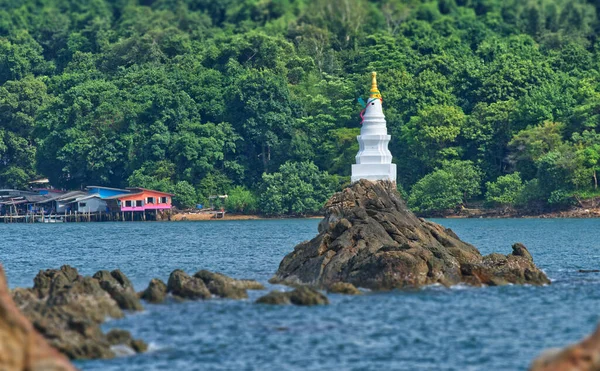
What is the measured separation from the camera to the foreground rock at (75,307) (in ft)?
120

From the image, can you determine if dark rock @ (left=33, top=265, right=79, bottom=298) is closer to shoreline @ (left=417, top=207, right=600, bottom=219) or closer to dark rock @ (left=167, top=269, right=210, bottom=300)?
dark rock @ (left=167, top=269, right=210, bottom=300)

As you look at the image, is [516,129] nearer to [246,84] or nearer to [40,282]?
[246,84]

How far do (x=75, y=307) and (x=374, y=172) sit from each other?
24.1m

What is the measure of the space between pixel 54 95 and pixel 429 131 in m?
45.5

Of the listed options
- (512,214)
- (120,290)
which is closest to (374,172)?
(120,290)

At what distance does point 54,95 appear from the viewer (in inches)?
5719

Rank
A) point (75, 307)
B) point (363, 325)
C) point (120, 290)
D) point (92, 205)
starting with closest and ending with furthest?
point (75, 307) < point (363, 325) < point (120, 290) < point (92, 205)

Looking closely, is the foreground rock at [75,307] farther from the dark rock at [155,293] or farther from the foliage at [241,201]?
the foliage at [241,201]

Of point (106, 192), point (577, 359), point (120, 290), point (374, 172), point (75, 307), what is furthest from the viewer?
point (106, 192)

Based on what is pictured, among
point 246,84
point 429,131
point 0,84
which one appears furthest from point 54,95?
point 429,131

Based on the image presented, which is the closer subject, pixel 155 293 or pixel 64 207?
pixel 155 293

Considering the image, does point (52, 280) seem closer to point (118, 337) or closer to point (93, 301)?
point (93, 301)

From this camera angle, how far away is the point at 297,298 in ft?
153

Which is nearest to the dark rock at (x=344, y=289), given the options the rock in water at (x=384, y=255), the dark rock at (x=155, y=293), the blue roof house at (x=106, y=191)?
the rock in water at (x=384, y=255)
